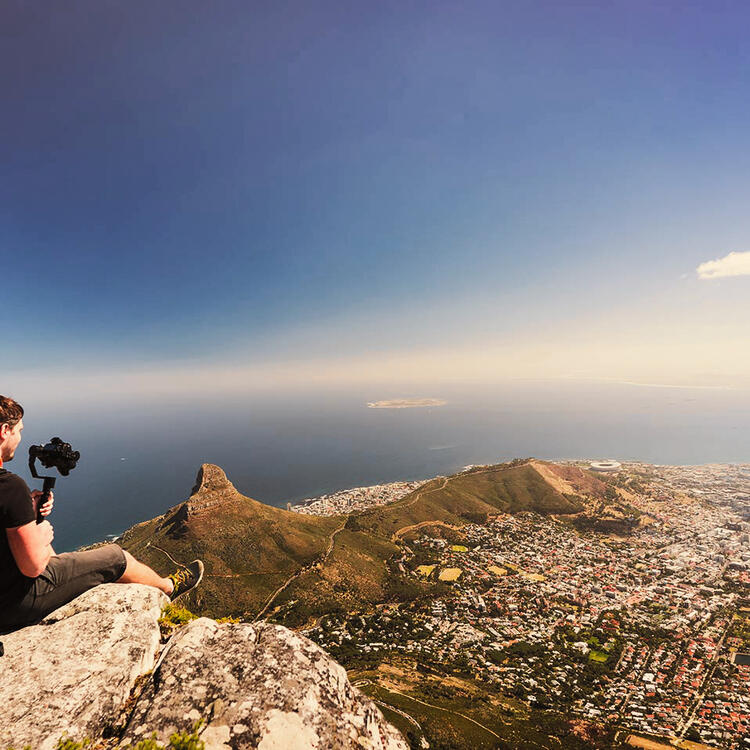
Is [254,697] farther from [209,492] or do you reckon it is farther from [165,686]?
[209,492]

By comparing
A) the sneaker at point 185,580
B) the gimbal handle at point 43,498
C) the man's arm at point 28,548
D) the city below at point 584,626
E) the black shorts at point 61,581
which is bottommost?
the city below at point 584,626

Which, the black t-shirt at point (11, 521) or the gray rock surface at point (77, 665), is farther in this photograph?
the black t-shirt at point (11, 521)

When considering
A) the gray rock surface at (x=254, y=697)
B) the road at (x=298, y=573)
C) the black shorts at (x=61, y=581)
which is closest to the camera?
the gray rock surface at (x=254, y=697)

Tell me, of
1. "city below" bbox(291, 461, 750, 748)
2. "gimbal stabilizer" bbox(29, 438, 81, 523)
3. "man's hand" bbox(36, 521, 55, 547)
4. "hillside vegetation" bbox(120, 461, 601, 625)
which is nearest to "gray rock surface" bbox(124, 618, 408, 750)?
"man's hand" bbox(36, 521, 55, 547)

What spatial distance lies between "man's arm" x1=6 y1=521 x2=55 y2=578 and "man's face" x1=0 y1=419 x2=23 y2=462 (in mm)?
1129

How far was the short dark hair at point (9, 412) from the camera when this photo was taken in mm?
4996

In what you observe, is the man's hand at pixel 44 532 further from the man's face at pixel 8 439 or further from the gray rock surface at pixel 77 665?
the gray rock surface at pixel 77 665

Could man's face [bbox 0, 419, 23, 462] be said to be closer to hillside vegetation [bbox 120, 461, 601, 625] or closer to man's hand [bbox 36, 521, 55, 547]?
man's hand [bbox 36, 521, 55, 547]

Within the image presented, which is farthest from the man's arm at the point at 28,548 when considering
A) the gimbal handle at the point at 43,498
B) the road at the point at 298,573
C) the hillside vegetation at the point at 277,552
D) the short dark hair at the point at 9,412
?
the hillside vegetation at the point at 277,552

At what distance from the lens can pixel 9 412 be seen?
5.04m

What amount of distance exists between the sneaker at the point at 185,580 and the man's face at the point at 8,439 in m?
5.02

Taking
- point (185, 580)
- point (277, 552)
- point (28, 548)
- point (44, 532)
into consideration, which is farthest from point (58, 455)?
point (277, 552)

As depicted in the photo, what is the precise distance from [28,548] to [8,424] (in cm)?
196

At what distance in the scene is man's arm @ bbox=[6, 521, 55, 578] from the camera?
481 cm
